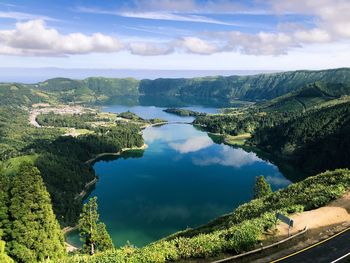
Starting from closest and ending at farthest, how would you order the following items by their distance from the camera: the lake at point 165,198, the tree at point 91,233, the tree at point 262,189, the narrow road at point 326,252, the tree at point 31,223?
the narrow road at point 326,252 → the tree at point 31,223 → the tree at point 91,233 → the tree at point 262,189 → the lake at point 165,198

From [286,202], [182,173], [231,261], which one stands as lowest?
[182,173]

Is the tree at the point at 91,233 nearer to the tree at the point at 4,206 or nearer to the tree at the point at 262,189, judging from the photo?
the tree at the point at 4,206

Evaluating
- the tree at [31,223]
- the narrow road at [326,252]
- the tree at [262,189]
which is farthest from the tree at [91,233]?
the narrow road at [326,252]

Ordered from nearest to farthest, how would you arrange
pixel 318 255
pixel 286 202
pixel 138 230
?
pixel 318 255
pixel 286 202
pixel 138 230

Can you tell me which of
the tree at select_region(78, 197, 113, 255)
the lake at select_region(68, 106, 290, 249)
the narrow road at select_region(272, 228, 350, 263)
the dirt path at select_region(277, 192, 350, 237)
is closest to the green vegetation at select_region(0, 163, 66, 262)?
the tree at select_region(78, 197, 113, 255)

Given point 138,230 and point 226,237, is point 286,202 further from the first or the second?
point 138,230

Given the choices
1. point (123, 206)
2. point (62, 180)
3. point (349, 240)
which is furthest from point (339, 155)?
point (349, 240)

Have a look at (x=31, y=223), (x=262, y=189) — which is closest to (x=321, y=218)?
(x=31, y=223)
